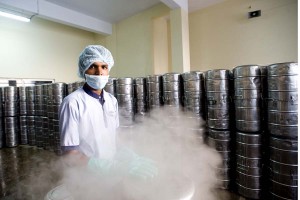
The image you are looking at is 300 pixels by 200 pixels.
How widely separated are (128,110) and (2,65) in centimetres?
382

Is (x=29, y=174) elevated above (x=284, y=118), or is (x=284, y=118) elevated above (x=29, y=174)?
(x=284, y=118)

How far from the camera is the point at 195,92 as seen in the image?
188cm

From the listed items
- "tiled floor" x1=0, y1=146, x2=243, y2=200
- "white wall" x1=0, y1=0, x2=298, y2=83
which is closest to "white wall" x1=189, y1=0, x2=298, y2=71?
"white wall" x1=0, y1=0, x2=298, y2=83

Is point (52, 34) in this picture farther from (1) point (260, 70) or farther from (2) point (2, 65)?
(1) point (260, 70)

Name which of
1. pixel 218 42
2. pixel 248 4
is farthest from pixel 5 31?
pixel 248 4

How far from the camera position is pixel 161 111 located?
7.03 ft

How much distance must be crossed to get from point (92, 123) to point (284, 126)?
1.34 meters

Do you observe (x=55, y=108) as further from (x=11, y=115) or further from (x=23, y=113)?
(x=11, y=115)

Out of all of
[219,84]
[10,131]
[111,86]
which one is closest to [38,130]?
A: [10,131]

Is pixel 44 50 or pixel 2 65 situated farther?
pixel 44 50

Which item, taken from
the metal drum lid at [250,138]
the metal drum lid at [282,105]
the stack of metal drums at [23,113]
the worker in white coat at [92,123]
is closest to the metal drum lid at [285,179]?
the metal drum lid at [250,138]

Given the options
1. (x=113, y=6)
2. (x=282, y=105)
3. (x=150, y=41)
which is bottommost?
(x=282, y=105)

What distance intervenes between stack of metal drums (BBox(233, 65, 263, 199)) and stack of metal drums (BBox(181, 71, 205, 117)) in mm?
343

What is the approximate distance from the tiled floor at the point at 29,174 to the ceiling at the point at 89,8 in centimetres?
273
